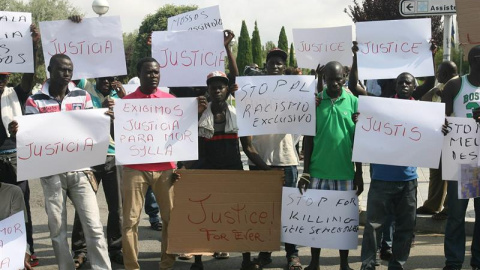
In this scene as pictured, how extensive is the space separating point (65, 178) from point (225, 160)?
1.43 meters

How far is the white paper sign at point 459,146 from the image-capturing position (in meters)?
5.32

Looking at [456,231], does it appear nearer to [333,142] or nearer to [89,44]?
[333,142]

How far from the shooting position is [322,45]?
6.91 metres

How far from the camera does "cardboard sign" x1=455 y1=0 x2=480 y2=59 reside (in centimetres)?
616

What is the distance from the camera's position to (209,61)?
665 cm

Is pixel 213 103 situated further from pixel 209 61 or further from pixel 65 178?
pixel 65 178

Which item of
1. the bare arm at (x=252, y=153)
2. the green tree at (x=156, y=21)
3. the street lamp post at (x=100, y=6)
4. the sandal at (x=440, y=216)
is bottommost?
the sandal at (x=440, y=216)

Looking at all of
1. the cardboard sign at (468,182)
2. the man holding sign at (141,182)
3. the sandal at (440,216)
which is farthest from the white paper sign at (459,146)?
the sandal at (440,216)

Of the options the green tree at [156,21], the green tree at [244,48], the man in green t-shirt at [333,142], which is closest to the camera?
the man in green t-shirt at [333,142]

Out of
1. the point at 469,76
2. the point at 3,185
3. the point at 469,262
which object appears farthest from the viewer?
the point at 469,262

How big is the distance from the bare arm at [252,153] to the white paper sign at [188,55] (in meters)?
1.09

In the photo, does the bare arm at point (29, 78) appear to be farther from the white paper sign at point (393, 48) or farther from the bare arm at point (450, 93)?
the bare arm at point (450, 93)

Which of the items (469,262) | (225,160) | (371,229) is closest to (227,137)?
(225,160)

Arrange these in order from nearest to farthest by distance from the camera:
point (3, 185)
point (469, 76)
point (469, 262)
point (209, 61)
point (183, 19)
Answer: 1. point (3, 185)
2. point (469, 76)
3. point (469, 262)
4. point (209, 61)
5. point (183, 19)
